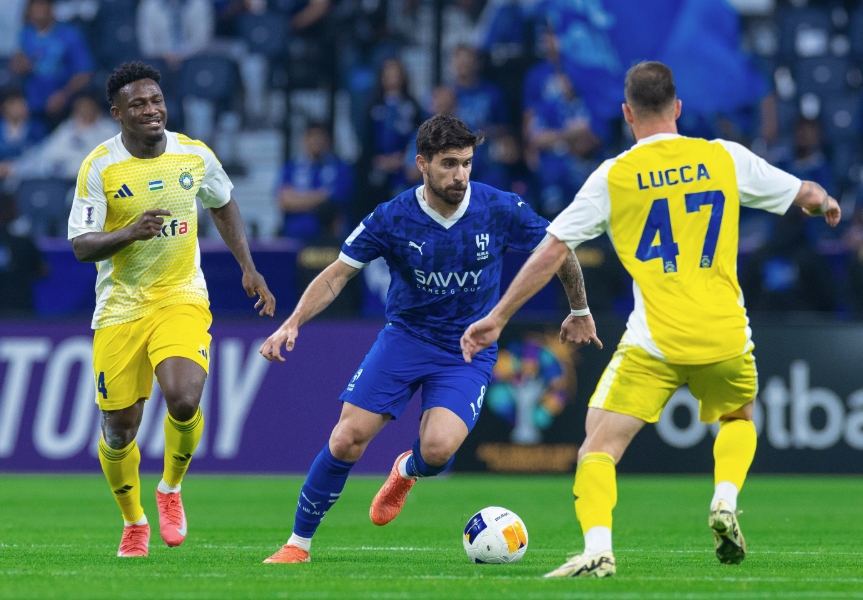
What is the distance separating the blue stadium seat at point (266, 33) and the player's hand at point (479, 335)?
12.9 meters

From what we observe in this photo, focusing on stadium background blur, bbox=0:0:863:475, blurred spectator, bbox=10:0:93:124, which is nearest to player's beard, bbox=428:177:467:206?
stadium background blur, bbox=0:0:863:475

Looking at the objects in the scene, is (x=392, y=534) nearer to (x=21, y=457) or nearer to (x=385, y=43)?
(x=21, y=457)

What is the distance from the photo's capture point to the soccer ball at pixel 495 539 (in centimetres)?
632

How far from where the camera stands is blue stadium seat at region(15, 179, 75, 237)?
50.2 ft

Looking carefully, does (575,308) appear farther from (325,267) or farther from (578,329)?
(325,267)

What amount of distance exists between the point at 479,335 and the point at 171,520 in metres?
2.75

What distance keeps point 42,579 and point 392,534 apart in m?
3.18

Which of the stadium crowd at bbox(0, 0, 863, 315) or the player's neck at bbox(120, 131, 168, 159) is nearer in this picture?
the player's neck at bbox(120, 131, 168, 159)

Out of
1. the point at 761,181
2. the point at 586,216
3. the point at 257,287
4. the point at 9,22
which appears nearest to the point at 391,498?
the point at 257,287

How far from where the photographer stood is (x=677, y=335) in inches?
212

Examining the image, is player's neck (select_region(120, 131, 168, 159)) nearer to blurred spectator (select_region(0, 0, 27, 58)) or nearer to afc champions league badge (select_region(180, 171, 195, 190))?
afc champions league badge (select_region(180, 171, 195, 190))

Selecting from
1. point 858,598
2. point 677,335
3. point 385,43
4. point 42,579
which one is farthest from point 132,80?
point 385,43

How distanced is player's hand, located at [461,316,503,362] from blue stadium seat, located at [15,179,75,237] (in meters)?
11.1

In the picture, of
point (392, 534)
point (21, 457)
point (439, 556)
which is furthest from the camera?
point (21, 457)
